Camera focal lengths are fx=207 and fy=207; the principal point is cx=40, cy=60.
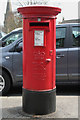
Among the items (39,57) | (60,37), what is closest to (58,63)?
(60,37)

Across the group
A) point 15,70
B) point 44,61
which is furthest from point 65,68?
point 44,61

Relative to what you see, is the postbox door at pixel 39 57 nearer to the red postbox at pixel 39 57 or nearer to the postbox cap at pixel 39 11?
the red postbox at pixel 39 57

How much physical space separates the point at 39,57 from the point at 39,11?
0.79 m

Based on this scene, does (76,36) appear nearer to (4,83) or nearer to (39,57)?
(39,57)

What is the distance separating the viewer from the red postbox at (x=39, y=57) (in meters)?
3.58

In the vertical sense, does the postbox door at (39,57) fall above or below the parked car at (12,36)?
below

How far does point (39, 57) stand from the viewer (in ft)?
12.0

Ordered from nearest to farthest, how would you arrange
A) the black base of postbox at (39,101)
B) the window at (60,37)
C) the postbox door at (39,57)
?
1. the postbox door at (39,57)
2. the black base of postbox at (39,101)
3. the window at (60,37)

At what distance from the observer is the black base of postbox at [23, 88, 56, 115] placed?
12.4 feet

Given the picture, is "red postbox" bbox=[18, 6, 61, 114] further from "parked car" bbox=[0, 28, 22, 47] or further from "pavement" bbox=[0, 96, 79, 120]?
"parked car" bbox=[0, 28, 22, 47]

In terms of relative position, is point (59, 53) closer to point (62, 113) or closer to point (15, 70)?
point (15, 70)

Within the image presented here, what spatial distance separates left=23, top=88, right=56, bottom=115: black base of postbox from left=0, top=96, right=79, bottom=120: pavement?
92 millimetres

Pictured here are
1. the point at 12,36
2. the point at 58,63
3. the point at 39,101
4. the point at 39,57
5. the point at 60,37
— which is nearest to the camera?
the point at 39,57

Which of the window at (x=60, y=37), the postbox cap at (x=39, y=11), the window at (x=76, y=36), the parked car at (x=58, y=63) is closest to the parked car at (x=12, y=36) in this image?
the parked car at (x=58, y=63)
